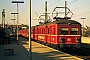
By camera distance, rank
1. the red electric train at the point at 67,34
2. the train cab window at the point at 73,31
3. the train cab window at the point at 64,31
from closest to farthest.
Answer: the red electric train at the point at 67,34
the train cab window at the point at 64,31
the train cab window at the point at 73,31

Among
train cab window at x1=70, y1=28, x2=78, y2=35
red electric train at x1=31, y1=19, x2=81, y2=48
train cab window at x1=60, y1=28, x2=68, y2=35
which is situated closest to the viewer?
red electric train at x1=31, y1=19, x2=81, y2=48

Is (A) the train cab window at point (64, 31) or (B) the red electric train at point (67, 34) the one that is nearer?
(B) the red electric train at point (67, 34)

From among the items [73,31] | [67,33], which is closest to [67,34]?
[67,33]

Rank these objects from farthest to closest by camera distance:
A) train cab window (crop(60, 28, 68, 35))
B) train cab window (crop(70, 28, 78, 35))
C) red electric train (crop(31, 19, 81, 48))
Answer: train cab window (crop(70, 28, 78, 35)), train cab window (crop(60, 28, 68, 35)), red electric train (crop(31, 19, 81, 48))

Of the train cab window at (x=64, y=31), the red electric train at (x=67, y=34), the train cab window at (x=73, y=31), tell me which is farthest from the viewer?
the train cab window at (x=73, y=31)

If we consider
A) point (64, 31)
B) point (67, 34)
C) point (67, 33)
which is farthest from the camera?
point (64, 31)

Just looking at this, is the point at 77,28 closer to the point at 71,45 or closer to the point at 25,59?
the point at 71,45

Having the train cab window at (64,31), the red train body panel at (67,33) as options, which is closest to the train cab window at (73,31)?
the red train body panel at (67,33)

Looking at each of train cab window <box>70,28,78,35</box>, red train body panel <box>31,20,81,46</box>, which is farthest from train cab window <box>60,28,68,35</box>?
train cab window <box>70,28,78,35</box>

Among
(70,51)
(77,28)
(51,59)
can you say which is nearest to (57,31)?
(77,28)

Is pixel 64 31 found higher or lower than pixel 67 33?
higher

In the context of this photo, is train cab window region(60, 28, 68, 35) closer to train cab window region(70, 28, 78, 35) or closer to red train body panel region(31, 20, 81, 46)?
red train body panel region(31, 20, 81, 46)

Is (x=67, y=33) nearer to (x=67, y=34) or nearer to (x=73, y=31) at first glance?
(x=67, y=34)

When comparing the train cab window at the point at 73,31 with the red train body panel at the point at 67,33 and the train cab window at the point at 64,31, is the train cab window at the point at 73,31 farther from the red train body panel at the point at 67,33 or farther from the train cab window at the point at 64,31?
the train cab window at the point at 64,31
